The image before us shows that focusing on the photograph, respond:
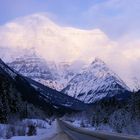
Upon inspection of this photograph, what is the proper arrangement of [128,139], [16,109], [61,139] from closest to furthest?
[128,139] → [61,139] → [16,109]

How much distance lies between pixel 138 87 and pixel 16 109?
37.0 metres

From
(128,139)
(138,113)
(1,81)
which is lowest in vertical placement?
(128,139)

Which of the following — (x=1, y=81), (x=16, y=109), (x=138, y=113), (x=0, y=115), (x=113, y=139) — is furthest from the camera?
(x=16, y=109)

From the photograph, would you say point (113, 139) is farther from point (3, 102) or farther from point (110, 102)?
point (110, 102)

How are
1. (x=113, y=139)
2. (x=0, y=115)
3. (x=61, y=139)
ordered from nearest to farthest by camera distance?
(x=113, y=139)
(x=61, y=139)
(x=0, y=115)

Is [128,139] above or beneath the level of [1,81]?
beneath

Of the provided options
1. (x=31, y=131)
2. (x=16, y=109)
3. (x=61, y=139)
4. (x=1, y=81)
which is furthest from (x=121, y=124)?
(x=16, y=109)

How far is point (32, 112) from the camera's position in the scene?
16662cm

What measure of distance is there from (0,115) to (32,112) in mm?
88278

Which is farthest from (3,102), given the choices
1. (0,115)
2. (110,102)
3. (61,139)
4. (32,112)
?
(110,102)

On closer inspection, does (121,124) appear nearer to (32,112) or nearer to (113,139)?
(113,139)

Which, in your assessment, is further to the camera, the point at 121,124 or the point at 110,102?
the point at 110,102

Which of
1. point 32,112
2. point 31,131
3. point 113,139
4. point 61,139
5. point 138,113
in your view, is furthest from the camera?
point 32,112

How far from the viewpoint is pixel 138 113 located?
69875mm
